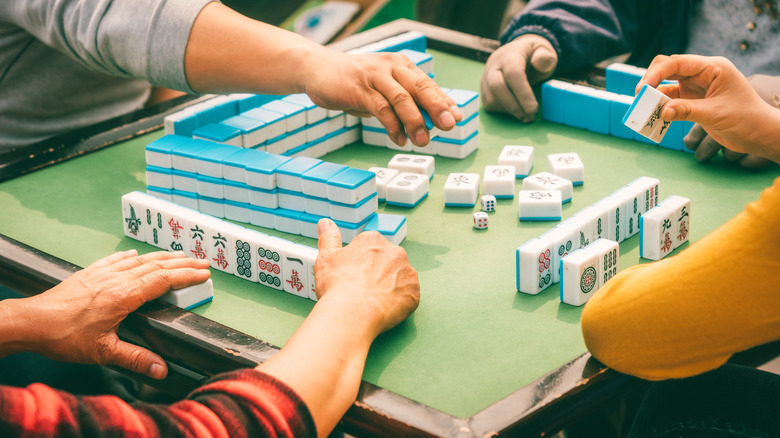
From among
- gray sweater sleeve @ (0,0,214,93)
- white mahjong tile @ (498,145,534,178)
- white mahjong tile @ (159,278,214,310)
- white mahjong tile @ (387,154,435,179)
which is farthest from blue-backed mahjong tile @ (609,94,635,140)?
white mahjong tile @ (159,278,214,310)

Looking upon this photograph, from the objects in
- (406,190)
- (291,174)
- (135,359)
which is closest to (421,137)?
(406,190)

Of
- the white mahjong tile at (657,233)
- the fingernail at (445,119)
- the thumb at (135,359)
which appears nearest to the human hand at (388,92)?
the fingernail at (445,119)

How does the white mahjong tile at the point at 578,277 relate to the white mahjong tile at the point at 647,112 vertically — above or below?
below

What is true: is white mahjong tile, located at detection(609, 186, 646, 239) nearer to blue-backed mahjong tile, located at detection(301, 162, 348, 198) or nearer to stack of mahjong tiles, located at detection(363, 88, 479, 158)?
stack of mahjong tiles, located at detection(363, 88, 479, 158)

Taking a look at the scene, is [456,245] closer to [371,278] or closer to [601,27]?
[371,278]

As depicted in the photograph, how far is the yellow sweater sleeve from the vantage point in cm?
101

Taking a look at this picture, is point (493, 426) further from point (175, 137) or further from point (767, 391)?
point (175, 137)

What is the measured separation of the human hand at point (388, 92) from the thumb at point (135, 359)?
701mm

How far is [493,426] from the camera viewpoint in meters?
1.06

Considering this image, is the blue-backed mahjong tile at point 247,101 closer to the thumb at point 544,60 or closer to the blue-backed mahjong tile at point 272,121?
the blue-backed mahjong tile at point 272,121

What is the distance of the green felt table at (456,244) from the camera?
123 centimetres

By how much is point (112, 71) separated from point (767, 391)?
1762 millimetres

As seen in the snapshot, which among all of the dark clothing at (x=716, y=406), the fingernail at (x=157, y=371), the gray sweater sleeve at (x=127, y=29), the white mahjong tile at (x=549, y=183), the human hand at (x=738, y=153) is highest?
the gray sweater sleeve at (x=127, y=29)

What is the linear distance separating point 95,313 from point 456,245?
76 cm
